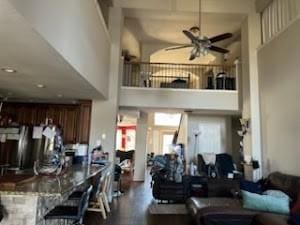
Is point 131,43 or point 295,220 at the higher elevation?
point 131,43

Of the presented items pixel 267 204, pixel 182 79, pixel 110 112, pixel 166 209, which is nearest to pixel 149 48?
pixel 182 79

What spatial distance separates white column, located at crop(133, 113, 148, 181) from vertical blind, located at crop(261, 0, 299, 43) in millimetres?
5055

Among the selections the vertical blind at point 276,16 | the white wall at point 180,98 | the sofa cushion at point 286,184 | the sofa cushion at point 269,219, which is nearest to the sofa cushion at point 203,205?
the sofa cushion at point 269,219

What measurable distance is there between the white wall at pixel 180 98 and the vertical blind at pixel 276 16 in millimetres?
1927

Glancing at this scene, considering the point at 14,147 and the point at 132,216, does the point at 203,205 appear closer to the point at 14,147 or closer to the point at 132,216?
the point at 132,216

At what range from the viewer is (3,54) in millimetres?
3225

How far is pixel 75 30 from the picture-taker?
3691 millimetres

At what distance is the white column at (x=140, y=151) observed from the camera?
10.1 meters

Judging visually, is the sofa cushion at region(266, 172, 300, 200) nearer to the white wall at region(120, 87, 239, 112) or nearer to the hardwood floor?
the hardwood floor

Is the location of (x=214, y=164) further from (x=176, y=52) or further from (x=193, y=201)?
(x=176, y=52)

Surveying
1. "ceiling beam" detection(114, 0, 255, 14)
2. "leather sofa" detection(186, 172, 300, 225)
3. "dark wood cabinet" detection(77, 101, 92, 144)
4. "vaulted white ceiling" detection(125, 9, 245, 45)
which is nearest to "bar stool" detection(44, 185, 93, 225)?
"leather sofa" detection(186, 172, 300, 225)

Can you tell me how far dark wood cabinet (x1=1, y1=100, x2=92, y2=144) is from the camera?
655 centimetres

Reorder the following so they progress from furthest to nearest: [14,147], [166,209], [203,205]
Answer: [14,147], [166,209], [203,205]

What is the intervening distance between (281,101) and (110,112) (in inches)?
149
